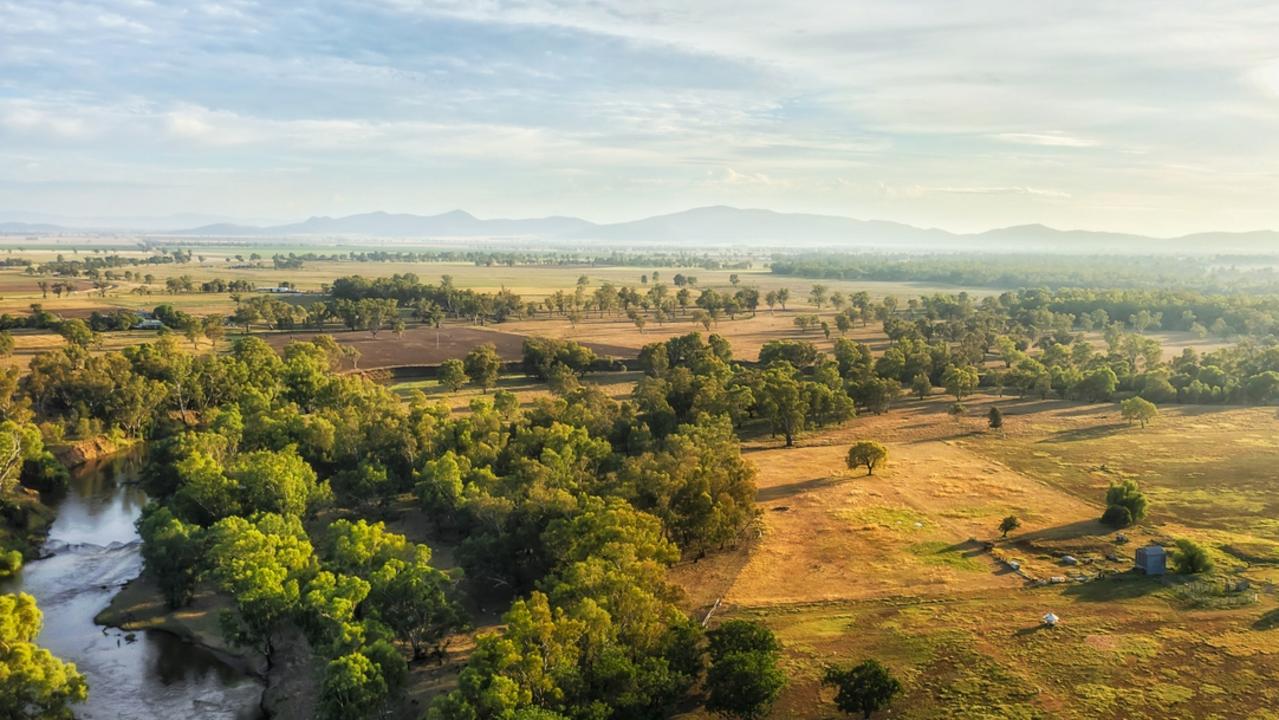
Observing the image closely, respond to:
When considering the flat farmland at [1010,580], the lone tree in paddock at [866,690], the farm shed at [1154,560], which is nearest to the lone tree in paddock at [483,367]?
the flat farmland at [1010,580]

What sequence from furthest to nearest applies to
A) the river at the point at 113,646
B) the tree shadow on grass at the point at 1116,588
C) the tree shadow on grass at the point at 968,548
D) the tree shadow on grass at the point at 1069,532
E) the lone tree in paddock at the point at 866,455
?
the lone tree in paddock at the point at 866,455
the tree shadow on grass at the point at 1069,532
the tree shadow on grass at the point at 968,548
the tree shadow on grass at the point at 1116,588
the river at the point at 113,646

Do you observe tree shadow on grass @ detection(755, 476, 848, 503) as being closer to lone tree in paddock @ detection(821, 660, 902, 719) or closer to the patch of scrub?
the patch of scrub

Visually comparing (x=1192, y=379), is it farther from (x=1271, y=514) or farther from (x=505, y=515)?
(x=505, y=515)

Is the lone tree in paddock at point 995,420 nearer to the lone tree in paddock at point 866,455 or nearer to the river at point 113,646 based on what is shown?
the lone tree in paddock at point 866,455

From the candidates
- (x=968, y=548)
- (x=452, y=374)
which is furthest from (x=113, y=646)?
(x=452, y=374)

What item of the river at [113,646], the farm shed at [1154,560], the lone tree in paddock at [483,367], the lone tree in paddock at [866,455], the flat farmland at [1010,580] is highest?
the lone tree in paddock at [483,367]

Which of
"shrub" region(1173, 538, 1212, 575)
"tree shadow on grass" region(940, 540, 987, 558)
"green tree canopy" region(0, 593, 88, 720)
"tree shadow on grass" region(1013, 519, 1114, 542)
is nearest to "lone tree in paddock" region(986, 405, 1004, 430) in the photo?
"tree shadow on grass" region(1013, 519, 1114, 542)
